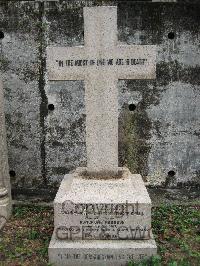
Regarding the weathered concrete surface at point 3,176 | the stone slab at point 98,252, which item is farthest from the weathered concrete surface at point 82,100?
the stone slab at point 98,252

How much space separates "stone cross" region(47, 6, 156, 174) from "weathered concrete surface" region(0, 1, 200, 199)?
4.88 ft

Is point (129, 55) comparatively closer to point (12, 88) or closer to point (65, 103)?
point (65, 103)

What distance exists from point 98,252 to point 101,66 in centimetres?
201

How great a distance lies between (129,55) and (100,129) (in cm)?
89

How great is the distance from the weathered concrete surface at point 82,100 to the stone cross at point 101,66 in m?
1.49

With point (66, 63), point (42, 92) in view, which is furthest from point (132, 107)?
point (66, 63)

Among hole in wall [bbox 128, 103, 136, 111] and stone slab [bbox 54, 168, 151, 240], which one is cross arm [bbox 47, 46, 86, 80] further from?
hole in wall [bbox 128, 103, 136, 111]

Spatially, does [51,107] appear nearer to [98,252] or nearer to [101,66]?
[101,66]

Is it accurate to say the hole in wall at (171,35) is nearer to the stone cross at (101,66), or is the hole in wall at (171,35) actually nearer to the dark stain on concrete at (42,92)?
the stone cross at (101,66)

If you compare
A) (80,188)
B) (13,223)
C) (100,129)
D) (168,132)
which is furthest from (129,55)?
(13,223)

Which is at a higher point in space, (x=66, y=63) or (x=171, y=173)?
(x=66, y=63)

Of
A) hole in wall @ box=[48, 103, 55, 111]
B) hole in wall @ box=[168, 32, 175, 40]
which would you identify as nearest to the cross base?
hole in wall @ box=[48, 103, 55, 111]

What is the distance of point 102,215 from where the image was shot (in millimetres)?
4609

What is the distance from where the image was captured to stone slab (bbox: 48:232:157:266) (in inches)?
179
